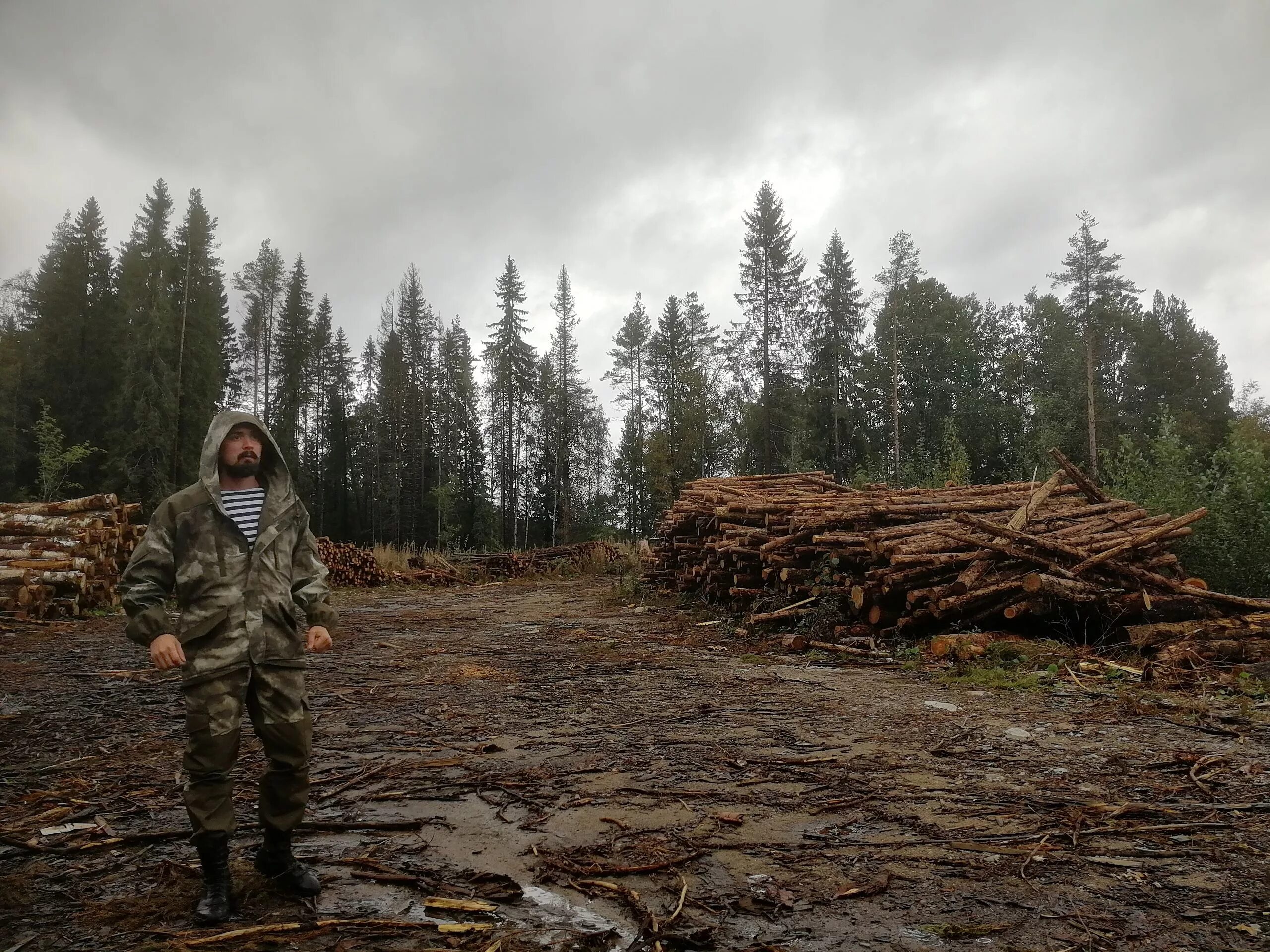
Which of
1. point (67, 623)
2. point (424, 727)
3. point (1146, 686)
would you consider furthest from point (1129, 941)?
point (67, 623)

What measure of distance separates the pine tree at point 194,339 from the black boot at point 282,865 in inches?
1340

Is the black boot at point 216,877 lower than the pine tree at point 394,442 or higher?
lower

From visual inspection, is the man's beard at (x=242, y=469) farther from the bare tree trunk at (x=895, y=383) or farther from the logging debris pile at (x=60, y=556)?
the bare tree trunk at (x=895, y=383)

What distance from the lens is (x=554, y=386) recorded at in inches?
1779

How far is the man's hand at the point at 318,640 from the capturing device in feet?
9.50

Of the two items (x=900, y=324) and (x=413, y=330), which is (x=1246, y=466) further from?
(x=413, y=330)

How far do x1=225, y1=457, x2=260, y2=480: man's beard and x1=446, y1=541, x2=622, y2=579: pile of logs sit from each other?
20693 mm

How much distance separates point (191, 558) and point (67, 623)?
1082cm

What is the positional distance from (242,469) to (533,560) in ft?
72.0

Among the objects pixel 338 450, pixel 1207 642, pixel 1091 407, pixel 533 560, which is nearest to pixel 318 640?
pixel 1207 642

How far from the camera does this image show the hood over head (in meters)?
2.91

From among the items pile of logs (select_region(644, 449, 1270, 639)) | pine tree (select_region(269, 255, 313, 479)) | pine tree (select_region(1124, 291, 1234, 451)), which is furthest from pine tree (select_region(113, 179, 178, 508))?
pine tree (select_region(1124, 291, 1234, 451))

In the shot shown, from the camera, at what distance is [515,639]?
32.3 ft

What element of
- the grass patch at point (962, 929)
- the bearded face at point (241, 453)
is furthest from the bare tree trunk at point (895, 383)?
the bearded face at point (241, 453)
